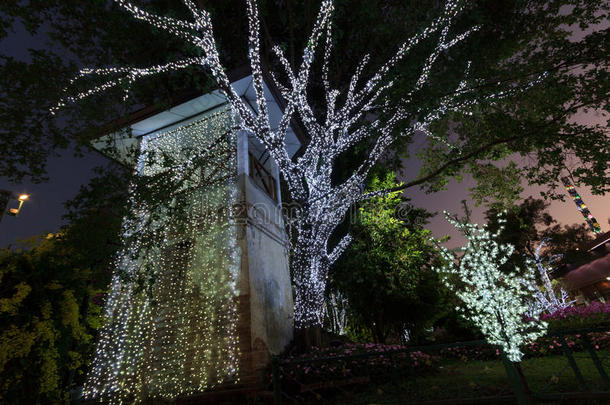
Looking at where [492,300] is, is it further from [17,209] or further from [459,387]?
[17,209]

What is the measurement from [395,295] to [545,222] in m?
22.8

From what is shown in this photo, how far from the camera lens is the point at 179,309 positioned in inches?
280

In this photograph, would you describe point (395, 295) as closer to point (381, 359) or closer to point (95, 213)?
point (381, 359)

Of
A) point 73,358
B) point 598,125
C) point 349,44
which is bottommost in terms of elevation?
point 73,358

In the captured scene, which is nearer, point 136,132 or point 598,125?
point 598,125

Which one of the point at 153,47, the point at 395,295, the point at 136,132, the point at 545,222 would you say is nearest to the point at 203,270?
the point at 136,132

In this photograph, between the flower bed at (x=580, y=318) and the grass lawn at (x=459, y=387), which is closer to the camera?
the grass lawn at (x=459, y=387)

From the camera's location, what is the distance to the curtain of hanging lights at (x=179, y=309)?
6.38 meters

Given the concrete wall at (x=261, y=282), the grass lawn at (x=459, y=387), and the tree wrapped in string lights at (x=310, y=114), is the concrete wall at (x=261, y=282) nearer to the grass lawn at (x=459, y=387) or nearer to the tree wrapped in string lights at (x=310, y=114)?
the tree wrapped in string lights at (x=310, y=114)

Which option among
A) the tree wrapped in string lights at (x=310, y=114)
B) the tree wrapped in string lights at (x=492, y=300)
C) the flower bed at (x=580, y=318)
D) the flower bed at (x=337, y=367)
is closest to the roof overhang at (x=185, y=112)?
the tree wrapped in string lights at (x=310, y=114)

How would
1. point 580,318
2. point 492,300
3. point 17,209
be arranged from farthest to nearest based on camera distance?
point 17,209 → point 580,318 → point 492,300

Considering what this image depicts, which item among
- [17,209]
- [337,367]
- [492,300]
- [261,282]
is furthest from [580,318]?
[17,209]

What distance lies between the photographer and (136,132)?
403 inches

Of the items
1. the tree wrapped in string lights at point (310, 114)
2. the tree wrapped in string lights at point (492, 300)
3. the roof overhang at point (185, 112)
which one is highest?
the roof overhang at point (185, 112)
